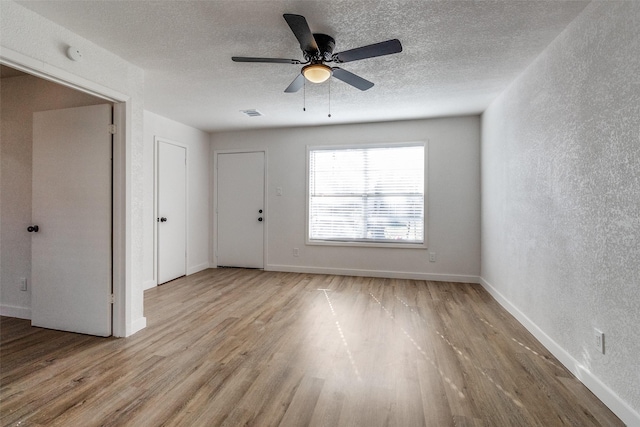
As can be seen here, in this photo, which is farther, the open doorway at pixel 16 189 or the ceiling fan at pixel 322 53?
the open doorway at pixel 16 189

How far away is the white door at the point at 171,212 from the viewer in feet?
14.9

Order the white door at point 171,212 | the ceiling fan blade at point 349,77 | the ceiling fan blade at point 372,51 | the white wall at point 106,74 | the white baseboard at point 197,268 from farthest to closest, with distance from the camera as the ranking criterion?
the white baseboard at point 197,268
the white door at point 171,212
the ceiling fan blade at point 349,77
the ceiling fan blade at point 372,51
the white wall at point 106,74

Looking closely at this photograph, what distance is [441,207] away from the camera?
4695mm

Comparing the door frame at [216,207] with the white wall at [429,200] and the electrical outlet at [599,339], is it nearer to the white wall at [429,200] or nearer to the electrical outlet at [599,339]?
the white wall at [429,200]

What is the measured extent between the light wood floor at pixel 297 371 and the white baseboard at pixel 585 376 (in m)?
0.05

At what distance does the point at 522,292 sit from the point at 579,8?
2401mm

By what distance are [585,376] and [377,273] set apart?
3.05 metres

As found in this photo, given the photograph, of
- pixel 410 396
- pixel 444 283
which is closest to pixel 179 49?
pixel 410 396

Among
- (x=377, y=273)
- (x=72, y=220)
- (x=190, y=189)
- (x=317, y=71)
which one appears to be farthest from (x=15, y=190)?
(x=377, y=273)

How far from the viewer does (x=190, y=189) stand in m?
5.19

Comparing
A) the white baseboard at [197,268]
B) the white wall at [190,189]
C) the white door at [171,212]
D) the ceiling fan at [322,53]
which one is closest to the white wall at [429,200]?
the white wall at [190,189]

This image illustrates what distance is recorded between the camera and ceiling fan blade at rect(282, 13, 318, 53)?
1791 mm

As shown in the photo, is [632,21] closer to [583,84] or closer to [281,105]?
[583,84]

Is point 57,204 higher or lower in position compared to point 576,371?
higher
